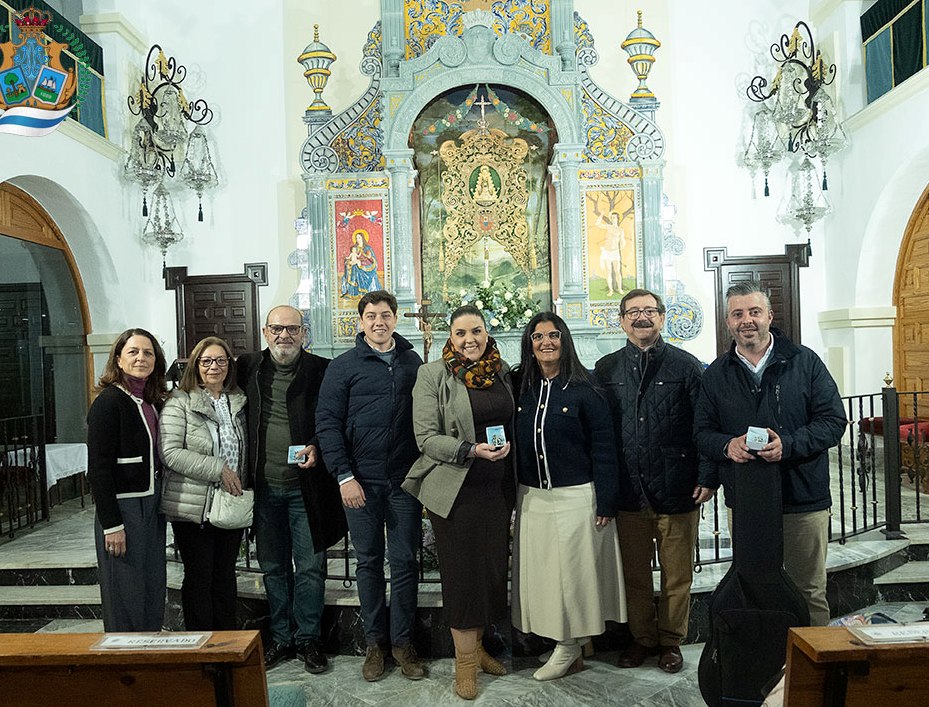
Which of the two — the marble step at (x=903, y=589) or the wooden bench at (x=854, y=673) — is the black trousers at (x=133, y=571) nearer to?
the wooden bench at (x=854, y=673)

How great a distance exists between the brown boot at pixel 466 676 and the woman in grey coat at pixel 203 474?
94 cm

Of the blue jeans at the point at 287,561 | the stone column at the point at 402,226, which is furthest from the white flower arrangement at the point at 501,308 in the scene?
the blue jeans at the point at 287,561

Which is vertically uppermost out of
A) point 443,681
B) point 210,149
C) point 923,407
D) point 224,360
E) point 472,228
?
point 210,149

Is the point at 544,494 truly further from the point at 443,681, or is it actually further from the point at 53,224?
the point at 53,224

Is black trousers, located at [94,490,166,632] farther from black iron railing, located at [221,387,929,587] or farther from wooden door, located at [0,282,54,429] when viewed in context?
wooden door, located at [0,282,54,429]

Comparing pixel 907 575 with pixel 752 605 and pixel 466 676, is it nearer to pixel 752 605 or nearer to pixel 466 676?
pixel 752 605

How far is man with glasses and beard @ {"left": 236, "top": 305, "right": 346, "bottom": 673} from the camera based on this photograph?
3230 millimetres

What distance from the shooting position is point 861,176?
7.85 metres

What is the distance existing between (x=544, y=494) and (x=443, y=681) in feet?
3.05

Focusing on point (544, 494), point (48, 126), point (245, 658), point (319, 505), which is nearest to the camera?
point (245, 658)

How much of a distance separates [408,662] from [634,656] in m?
0.95

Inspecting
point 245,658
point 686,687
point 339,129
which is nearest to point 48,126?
point 339,129

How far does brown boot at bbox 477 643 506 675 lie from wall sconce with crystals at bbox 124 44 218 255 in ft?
20.8

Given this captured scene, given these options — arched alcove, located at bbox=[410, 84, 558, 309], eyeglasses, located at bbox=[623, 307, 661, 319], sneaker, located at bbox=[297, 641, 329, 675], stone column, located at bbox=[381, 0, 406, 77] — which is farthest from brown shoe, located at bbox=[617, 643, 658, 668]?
stone column, located at bbox=[381, 0, 406, 77]
